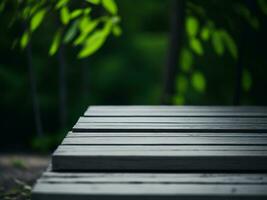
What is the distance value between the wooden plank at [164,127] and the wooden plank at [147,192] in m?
0.77

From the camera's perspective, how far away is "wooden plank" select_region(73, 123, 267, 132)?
2260 millimetres

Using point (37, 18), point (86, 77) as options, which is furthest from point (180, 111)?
point (86, 77)

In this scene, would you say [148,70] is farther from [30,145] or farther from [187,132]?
[187,132]

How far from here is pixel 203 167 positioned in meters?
1.74

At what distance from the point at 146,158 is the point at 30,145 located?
8359 mm

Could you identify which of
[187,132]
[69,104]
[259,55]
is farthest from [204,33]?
[69,104]

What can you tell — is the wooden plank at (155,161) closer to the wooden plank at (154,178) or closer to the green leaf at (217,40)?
the wooden plank at (154,178)

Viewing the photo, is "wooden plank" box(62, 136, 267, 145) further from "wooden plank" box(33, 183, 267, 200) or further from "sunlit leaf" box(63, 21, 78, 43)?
"sunlit leaf" box(63, 21, 78, 43)

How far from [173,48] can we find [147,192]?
3.25 meters

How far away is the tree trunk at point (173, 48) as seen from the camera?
439 cm

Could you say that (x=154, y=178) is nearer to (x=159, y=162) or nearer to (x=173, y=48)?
(x=159, y=162)

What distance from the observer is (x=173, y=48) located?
4.57 metres

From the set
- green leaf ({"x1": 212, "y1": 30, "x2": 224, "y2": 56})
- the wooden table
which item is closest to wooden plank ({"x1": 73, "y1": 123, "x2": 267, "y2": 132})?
the wooden table

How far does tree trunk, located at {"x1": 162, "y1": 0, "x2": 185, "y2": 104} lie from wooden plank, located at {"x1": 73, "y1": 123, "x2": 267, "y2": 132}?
2172mm
